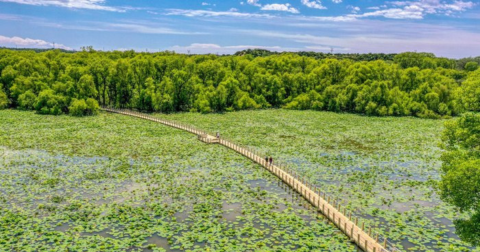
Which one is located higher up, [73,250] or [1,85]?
[1,85]

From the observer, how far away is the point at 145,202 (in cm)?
2808

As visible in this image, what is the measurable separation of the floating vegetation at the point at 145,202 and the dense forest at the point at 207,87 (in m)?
30.1

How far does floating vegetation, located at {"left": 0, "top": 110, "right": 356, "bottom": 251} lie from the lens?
22.3 m

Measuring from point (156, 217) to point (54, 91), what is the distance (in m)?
56.1

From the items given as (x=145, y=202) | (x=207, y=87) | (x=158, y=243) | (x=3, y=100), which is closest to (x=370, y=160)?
(x=145, y=202)

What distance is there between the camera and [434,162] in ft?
A: 132

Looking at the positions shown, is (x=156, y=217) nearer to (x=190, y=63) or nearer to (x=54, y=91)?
(x=54, y=91)

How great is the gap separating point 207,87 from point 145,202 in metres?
56.5

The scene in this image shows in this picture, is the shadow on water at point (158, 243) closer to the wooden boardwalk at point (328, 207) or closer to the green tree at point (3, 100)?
the wooden boardwalk at point (328, 207)

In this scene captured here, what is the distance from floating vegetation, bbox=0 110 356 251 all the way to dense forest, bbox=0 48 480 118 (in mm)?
30060

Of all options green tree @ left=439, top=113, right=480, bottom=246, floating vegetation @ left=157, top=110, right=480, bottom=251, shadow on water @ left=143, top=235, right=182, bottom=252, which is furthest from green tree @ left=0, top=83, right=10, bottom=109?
Result: green tree @ left=439, top=113, right=480, bottom=246

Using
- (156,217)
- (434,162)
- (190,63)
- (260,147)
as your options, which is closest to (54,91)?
(190,63)

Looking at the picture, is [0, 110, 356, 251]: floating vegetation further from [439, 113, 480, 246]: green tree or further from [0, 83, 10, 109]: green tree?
[0, 83, 10, 109]: green tree

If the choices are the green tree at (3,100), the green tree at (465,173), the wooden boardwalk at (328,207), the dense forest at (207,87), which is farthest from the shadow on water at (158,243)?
the green tree at (3,100)
